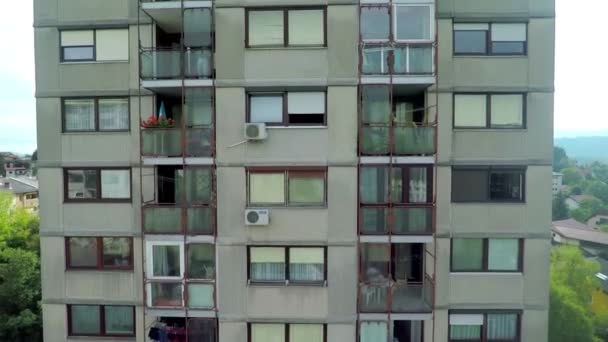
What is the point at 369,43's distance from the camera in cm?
1112

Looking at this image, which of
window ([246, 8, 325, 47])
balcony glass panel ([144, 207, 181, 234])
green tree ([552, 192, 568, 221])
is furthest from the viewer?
green tree ([552, 192, 568, 221])

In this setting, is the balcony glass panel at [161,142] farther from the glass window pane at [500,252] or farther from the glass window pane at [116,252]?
the glass window pane at [500,252]

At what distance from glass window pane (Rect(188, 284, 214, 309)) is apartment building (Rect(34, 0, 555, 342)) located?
4 cm

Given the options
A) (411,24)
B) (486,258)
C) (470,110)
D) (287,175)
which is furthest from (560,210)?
(287,175)

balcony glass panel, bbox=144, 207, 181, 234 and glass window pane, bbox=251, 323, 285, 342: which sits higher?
balcony glass panel, bbox=144, 207, 181, 234

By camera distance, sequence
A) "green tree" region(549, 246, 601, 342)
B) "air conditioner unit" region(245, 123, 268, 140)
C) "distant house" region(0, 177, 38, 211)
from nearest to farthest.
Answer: "air conditioner unit" region(245, 123, 268, 140)
"green tree" region(549, 246, 601, 342)
"distant house" region(0, 177, 38, 211)

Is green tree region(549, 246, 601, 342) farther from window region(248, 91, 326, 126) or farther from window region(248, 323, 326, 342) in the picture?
window region(248, 91, 326, 126)

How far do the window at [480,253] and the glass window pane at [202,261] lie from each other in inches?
283

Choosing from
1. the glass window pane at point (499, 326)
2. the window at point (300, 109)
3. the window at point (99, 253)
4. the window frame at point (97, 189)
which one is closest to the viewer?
the window at point (300, 109)

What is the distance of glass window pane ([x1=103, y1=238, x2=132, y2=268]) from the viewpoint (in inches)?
476

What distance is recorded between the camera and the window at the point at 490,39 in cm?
1152

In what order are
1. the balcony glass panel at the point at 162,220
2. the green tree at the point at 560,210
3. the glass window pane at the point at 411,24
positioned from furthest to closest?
the green tree at the point at 560,210 < the balcony glass panel at the point at 162,220 < the glass window pane at the point at 411,24

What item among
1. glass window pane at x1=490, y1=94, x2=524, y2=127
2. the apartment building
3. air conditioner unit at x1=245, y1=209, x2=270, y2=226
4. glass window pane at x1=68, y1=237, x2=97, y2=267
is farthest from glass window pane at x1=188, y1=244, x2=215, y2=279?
glass window pane at x1=490, y1=94, x2=524, y2=127

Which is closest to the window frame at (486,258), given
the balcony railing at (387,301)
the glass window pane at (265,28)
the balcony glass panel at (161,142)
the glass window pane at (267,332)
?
the balcony railing at (387,301)
